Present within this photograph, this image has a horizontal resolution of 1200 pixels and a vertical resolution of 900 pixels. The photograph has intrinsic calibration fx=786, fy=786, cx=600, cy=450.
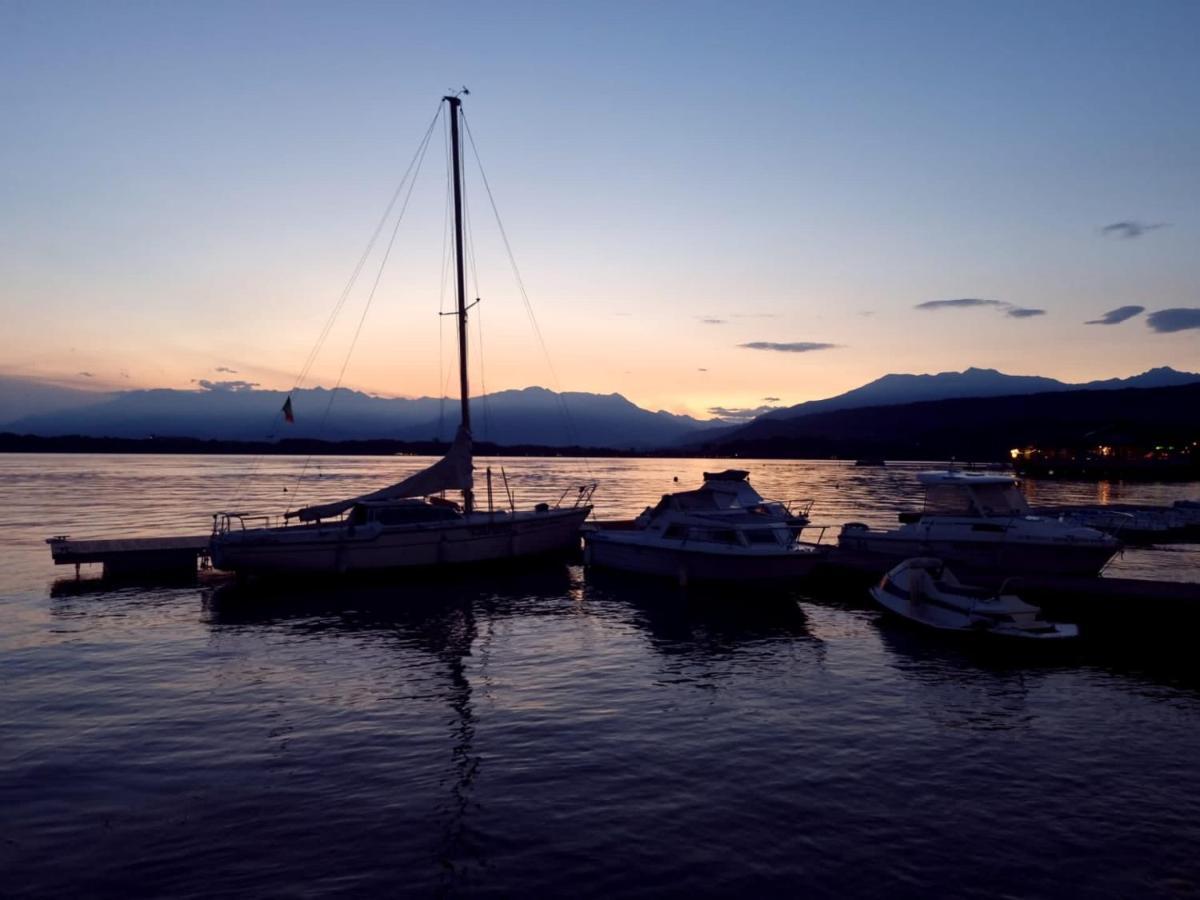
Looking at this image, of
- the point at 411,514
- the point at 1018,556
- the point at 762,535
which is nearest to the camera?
the point at 762,535

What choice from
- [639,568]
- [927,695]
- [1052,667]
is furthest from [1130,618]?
[639,568]

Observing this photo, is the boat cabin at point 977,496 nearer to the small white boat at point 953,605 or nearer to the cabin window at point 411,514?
the small white boat at point 953,605

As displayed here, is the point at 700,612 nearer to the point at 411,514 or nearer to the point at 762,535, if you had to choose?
the point at 762,535

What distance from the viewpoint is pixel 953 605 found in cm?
2253

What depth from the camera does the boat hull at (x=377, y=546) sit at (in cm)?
2977

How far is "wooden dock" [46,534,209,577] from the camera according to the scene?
107 ft

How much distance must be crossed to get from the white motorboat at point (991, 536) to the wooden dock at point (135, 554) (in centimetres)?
2974

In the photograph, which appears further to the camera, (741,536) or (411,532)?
(411,532)

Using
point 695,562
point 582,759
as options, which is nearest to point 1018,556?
point 695,562

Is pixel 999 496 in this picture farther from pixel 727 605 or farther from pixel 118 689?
pixel 118 689

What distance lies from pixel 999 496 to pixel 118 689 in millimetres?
30065

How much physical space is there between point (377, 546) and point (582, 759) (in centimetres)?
1991

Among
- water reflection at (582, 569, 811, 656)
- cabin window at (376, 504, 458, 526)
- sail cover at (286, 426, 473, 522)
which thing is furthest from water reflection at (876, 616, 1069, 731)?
cabin window at (376, 504, 458, 526)

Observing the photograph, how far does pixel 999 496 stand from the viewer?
102 ft
